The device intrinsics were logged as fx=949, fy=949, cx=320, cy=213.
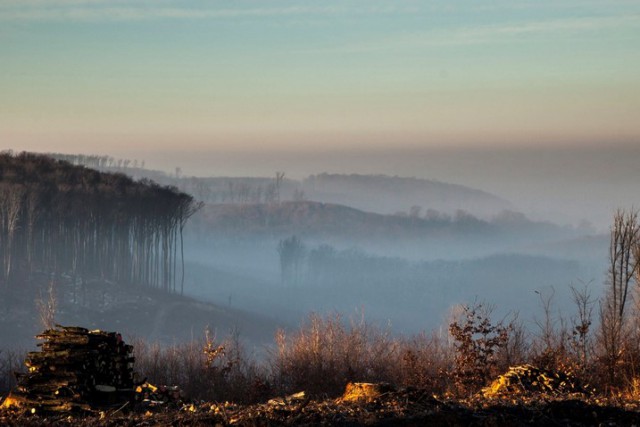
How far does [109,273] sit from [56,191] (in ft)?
41.7

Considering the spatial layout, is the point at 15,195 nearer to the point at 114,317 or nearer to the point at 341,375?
the point at 114,317

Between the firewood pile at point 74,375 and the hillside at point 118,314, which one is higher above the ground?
the firewood pile at point 74,375

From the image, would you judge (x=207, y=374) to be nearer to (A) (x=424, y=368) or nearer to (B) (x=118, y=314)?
(A) (x=424, y=368)

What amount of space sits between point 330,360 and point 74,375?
19243 millimetres

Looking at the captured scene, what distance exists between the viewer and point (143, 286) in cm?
10719

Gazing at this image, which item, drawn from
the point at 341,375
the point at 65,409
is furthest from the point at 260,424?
the point at 341,375

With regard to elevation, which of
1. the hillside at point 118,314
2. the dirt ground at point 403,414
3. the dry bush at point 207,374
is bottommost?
the hillside at point 118,314

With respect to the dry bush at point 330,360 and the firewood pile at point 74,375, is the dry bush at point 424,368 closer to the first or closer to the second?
the dry bush at point 330,360

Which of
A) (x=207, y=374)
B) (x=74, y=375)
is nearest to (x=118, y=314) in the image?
(x=207, y=374)

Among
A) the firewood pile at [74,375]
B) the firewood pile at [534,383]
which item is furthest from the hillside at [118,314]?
the firewood pile at [534,383]

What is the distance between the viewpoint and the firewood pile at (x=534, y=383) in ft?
64.4

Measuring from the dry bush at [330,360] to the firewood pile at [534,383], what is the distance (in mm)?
14291

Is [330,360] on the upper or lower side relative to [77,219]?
lower

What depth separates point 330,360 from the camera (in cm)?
3847
